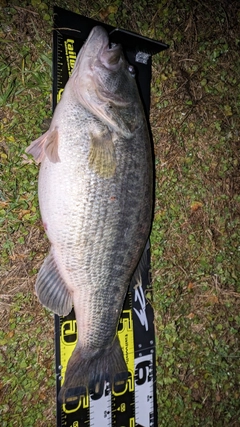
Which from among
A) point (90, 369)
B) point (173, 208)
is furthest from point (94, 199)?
point (173, 208)

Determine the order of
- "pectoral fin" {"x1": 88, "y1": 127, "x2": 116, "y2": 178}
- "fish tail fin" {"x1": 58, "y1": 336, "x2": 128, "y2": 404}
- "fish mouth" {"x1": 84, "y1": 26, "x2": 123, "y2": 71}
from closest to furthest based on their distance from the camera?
1. "pectoral fin" {"x1": 88, "y1": 127, "x2": 116, "y2": 178}
2. "fish mouth" {"x1": 84, "y1": 26, "x2": 123, "y2": 71}
3. "fish tail fin" {"x1": 58, "y1": 336, "x2": 128, "y2": 404}

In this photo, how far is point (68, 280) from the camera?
2105 mm

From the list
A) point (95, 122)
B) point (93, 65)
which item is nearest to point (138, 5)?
point (93, 65)

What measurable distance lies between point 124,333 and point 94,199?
1.22 m

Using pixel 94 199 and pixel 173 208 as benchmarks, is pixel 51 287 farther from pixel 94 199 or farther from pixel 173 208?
pixel 173 208

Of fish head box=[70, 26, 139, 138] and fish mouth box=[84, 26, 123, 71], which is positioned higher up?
fish mouth box=[84, 26, 123, 71]

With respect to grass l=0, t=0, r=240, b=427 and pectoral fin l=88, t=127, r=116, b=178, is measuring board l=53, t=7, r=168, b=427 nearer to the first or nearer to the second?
grass l=0, t=0, r=240, b=427

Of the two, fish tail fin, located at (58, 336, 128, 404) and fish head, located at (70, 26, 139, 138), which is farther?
fish tail fin, located at (58, 336, 128, 404)

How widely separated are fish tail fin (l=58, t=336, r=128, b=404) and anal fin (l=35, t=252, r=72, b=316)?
0.31 m

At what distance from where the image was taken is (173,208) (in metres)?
2.98

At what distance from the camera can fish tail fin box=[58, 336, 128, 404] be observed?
215 centimetres

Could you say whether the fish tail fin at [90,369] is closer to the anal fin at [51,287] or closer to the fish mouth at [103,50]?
the anal fin at [51,287]

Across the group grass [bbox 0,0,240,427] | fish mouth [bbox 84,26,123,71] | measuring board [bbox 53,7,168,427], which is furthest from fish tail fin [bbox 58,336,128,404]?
fish mouth [bbox 84,26,123,71]

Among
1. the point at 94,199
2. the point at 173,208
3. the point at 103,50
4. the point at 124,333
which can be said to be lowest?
the point at 124,333
